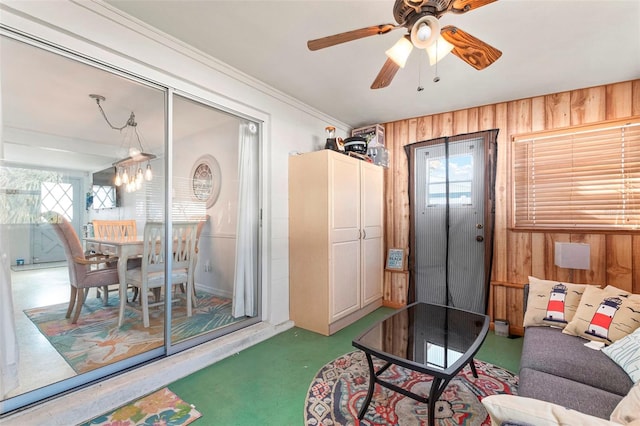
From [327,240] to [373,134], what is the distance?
5.58 feet

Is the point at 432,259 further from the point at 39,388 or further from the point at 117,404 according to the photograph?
the point at 39,388

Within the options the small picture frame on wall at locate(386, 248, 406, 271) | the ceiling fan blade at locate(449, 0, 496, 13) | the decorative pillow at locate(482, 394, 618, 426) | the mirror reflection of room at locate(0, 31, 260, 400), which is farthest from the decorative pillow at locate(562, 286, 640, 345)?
the mirror reflection of room at locate(0, 31, 260, 400)

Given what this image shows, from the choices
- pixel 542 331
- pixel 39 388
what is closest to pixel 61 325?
pixel 39 388

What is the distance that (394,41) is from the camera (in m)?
2.12

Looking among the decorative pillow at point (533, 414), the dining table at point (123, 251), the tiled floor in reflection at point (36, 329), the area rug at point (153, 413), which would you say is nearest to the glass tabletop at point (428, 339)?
the decorative pillow at point (533, 414)

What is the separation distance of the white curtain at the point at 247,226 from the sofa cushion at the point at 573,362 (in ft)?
7.45

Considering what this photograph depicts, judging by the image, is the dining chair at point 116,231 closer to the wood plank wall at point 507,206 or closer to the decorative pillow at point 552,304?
the wood plank wall at point 507,206

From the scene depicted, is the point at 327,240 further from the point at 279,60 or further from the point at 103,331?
the point at 103,331

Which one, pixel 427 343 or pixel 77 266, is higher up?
pixel 77 266

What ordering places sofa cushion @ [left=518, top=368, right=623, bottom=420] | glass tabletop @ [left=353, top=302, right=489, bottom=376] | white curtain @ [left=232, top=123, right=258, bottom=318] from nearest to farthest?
sofa cushion @ [left=518, top=368, right=623, bottom=420]
glass tabletop @ [left=353, top=302, right=489, bottom=376]
white curtain @ [left=232, top=123, right=258, bottom=318]

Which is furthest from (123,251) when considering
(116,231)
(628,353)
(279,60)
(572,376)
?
(628,353)

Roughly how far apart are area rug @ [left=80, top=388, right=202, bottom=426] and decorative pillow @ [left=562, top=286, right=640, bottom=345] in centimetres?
253

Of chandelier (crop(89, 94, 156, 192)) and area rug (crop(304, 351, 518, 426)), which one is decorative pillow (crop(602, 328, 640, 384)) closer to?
area rug (crop(304, 351, 518, 426))

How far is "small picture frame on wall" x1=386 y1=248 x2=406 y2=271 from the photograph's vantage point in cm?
378
